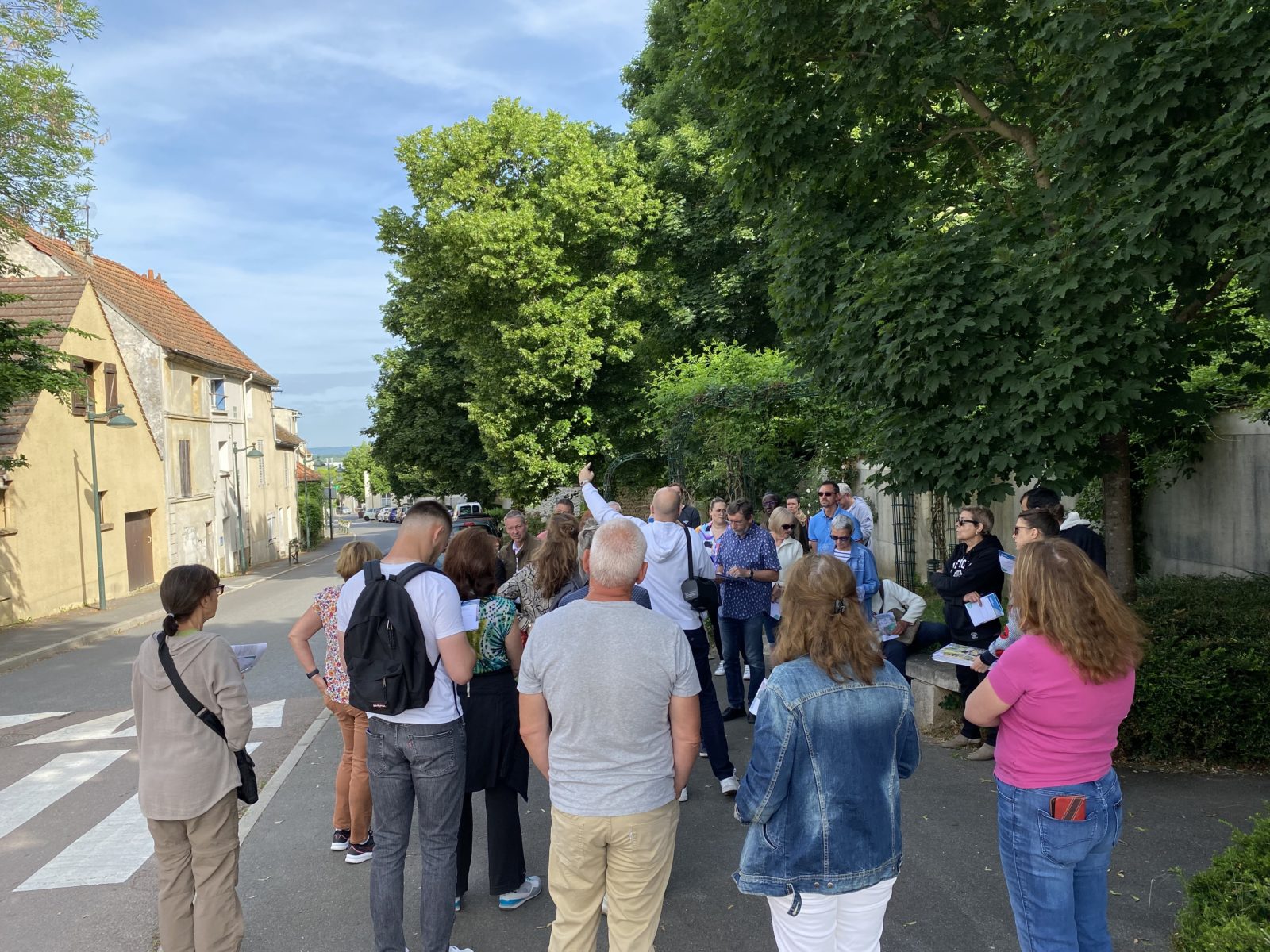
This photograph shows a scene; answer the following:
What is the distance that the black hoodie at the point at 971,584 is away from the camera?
222 inches

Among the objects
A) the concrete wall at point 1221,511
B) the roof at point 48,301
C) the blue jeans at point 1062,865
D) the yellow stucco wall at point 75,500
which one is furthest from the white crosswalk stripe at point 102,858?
the roof at point 48,301

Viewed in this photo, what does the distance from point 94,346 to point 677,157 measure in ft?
55.2

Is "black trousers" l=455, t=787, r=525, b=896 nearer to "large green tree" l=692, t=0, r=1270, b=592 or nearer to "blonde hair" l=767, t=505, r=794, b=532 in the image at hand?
"large green tree" l=692, t=0, r=1270, b=592

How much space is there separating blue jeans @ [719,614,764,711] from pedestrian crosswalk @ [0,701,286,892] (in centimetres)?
440

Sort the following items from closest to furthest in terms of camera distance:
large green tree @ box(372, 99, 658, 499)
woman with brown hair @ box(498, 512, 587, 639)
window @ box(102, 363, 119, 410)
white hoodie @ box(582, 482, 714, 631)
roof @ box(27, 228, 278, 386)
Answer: woman with brown hair @ box(498, 512, 587, 639) → white hoodie @ box(582, 482, 714, 631) → large green tree @ box(372, 99, 658, 499) → window @ box(102, 363, 119, 410) → roof @ box(27, 228, 278, 386)

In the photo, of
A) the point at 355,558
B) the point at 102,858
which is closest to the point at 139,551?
the point at 102,858

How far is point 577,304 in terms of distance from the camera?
74.7 ft

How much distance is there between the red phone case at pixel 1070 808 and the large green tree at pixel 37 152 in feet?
51.0

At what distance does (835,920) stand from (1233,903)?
1384 mm

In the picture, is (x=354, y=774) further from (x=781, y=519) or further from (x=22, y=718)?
(x=22, y=718)

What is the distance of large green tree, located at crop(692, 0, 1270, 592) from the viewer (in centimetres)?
484

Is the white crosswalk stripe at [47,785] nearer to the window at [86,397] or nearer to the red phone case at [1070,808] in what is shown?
the red phone case at [1070,808]

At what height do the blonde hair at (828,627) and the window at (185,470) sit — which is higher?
the window at (185,470)

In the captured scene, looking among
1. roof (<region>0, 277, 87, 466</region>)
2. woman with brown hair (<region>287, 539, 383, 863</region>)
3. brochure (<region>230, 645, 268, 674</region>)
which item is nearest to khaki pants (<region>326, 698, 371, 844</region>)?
woman with brown hair (<region>287, 539, 383, 863</region>)
